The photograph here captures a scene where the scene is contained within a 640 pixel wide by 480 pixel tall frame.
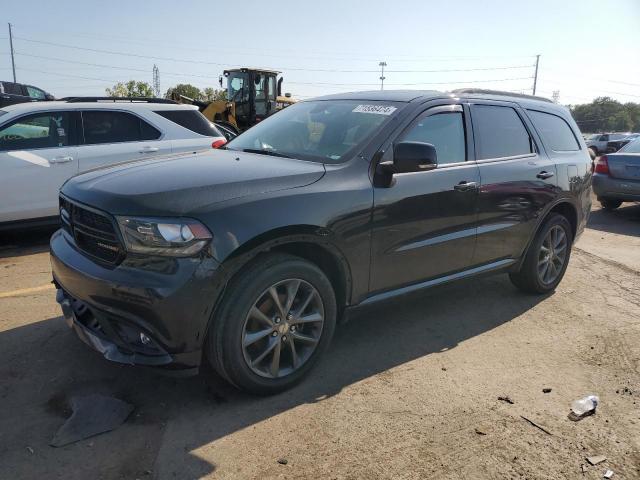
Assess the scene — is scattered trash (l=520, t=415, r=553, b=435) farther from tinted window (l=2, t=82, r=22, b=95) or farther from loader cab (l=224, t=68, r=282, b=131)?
tinted window (l=2, t=82, r=22, b=95)

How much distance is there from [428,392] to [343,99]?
91.7 inches

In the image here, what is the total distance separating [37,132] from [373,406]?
5327 mm

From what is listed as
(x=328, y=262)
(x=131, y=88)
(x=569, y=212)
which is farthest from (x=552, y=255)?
(x=131, y=88)

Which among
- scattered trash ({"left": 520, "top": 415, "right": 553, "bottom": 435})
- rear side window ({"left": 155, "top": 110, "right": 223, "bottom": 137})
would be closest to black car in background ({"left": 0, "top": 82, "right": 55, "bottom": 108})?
rear side window ({"left": 155, "top": 110, "right": 223, "bottom": 137})

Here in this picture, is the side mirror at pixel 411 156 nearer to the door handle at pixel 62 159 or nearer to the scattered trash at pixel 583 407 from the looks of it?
the scattered trash at pixel 583 407

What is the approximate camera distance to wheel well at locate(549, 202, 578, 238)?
5.07 metres

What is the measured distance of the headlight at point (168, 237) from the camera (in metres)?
2.66

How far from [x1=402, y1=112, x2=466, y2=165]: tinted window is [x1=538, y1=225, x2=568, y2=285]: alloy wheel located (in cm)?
149

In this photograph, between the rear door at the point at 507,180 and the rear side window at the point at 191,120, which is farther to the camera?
the rear side window at the point at 191,120

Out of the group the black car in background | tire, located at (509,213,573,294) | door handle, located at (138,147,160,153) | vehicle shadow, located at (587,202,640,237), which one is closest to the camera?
tire, located at (509,213,573,294)

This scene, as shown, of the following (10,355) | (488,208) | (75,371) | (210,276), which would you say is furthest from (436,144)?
(10,355)

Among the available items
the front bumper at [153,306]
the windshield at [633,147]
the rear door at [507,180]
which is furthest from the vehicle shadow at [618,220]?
the front bumper at [153,306]

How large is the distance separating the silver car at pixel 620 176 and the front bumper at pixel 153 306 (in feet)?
30.2

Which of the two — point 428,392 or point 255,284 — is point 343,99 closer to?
point 255,284
